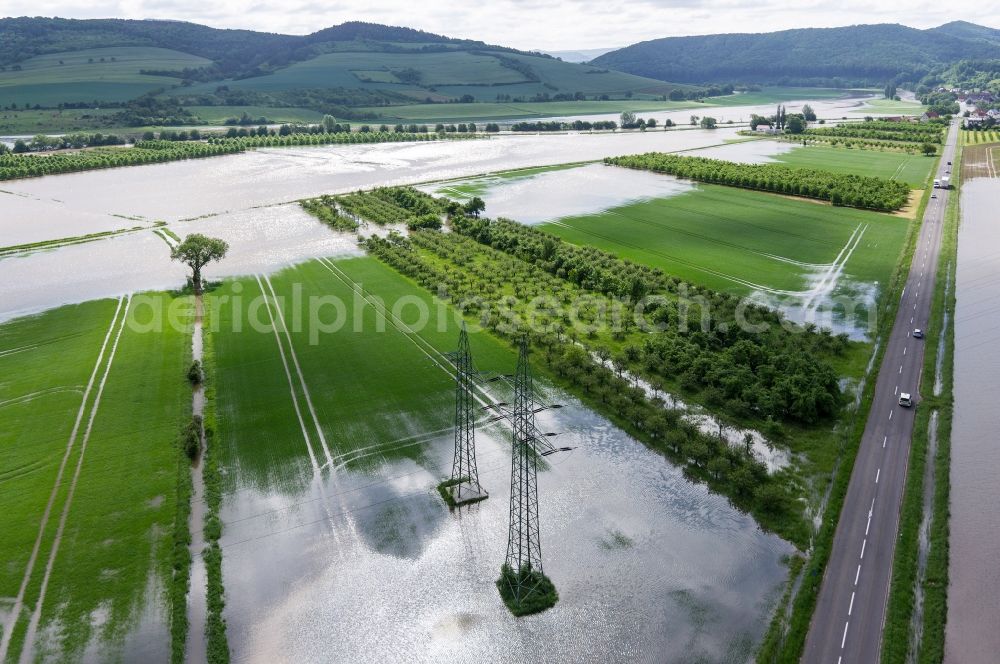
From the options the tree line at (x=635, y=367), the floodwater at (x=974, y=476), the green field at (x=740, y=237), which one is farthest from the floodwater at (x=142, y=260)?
the floodwater at (x=974, y=476)

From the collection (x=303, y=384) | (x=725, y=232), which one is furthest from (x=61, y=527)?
(x=725, y=232)

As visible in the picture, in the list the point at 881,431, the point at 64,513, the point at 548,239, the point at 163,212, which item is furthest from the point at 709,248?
the point at 163,212

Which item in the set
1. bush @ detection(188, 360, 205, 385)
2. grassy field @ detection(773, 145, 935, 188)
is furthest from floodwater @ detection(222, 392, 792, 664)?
grassy field @ detection(773, 145, 935, 188)

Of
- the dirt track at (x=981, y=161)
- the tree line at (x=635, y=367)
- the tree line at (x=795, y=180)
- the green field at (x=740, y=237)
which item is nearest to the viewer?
the tree line at (x=635, y=367)

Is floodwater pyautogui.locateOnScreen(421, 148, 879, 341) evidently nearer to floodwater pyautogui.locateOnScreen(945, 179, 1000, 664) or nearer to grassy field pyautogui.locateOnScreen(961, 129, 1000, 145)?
floodwater pyautogui.locateOnScreen(945, 179, 1000, 664)

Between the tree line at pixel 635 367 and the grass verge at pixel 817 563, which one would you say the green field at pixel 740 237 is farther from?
the grass verge at pixel 817 563

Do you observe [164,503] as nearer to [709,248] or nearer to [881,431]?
[881,431]

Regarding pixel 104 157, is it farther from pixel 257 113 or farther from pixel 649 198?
pixel 649 198
